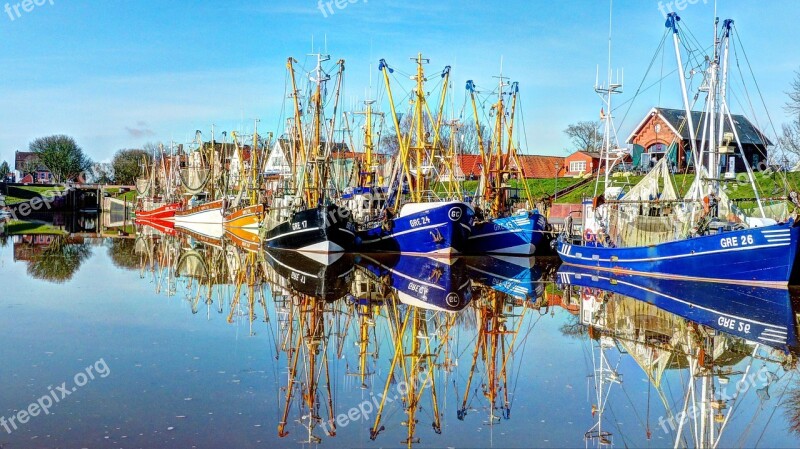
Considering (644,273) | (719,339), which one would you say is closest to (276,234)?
(644,273)

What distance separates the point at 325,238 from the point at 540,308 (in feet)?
61.6

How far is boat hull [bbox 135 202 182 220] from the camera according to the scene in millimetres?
83875

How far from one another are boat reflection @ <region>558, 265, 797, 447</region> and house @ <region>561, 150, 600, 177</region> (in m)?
55.4

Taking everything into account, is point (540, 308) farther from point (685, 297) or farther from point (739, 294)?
point (739, 294)

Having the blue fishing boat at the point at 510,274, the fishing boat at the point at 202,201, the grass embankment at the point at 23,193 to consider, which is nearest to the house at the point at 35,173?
the grass embankment at the point at 23,193

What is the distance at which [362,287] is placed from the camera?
26172 millimetres

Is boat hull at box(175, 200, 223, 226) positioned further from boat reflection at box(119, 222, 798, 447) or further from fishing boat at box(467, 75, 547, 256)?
boat reflection at box(119, 222, 798, 447)

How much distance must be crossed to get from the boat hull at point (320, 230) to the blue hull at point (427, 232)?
1580 millimetres

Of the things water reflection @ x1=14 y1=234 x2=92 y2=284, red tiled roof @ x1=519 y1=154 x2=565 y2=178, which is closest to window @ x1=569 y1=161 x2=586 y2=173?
red tiled roof @ x1=519 y1=154 x2=565 y2=178

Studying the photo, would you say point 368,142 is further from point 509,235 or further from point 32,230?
point 32,230

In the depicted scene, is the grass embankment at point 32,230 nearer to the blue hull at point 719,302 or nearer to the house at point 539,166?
the blue hull at point 719,302

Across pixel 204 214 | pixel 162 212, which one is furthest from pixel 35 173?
pixel 204 214

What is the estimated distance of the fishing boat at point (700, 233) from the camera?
26297 mm

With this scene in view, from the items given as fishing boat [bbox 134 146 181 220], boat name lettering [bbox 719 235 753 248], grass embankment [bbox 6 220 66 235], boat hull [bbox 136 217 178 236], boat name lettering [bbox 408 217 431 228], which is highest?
fishing boat [bbox 134 146 181 220]
